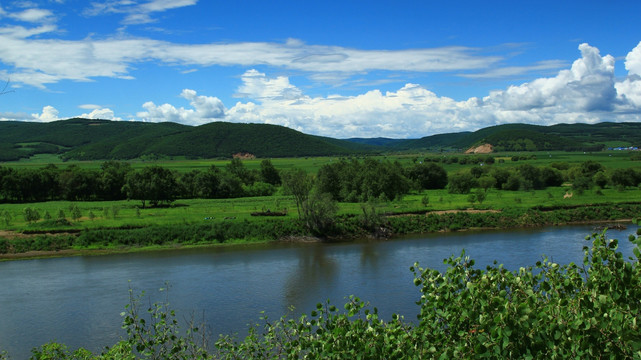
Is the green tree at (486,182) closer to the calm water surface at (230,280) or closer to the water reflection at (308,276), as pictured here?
the calm water surface at (230,280)

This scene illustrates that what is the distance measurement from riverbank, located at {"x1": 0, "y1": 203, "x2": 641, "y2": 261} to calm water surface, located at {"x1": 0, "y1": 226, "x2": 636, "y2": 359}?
229cm

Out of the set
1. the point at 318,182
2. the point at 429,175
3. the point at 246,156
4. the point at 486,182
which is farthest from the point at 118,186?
the point at 246,156

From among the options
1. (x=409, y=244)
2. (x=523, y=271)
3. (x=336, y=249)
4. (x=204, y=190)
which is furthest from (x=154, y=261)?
(x=204, y=190)

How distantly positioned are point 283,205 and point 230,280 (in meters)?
29.8

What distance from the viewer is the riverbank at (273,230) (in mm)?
39469

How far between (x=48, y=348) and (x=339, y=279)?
19615 millimetres

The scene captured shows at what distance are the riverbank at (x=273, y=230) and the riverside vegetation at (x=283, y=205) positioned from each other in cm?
10

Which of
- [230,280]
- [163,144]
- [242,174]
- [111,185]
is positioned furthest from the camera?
[163,144]

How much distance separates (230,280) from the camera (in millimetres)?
28859

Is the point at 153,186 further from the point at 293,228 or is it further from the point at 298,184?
the point at 293,228

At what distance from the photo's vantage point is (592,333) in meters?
5.64

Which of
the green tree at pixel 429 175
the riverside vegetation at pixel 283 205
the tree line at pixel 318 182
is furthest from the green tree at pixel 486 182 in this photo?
the green tree at pixel 429 175

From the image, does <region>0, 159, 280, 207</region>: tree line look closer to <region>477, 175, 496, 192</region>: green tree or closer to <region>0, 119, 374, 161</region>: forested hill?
<region>477, 175, 496, 192</region>: green tree

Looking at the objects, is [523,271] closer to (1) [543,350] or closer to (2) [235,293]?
(1) [543,350]
